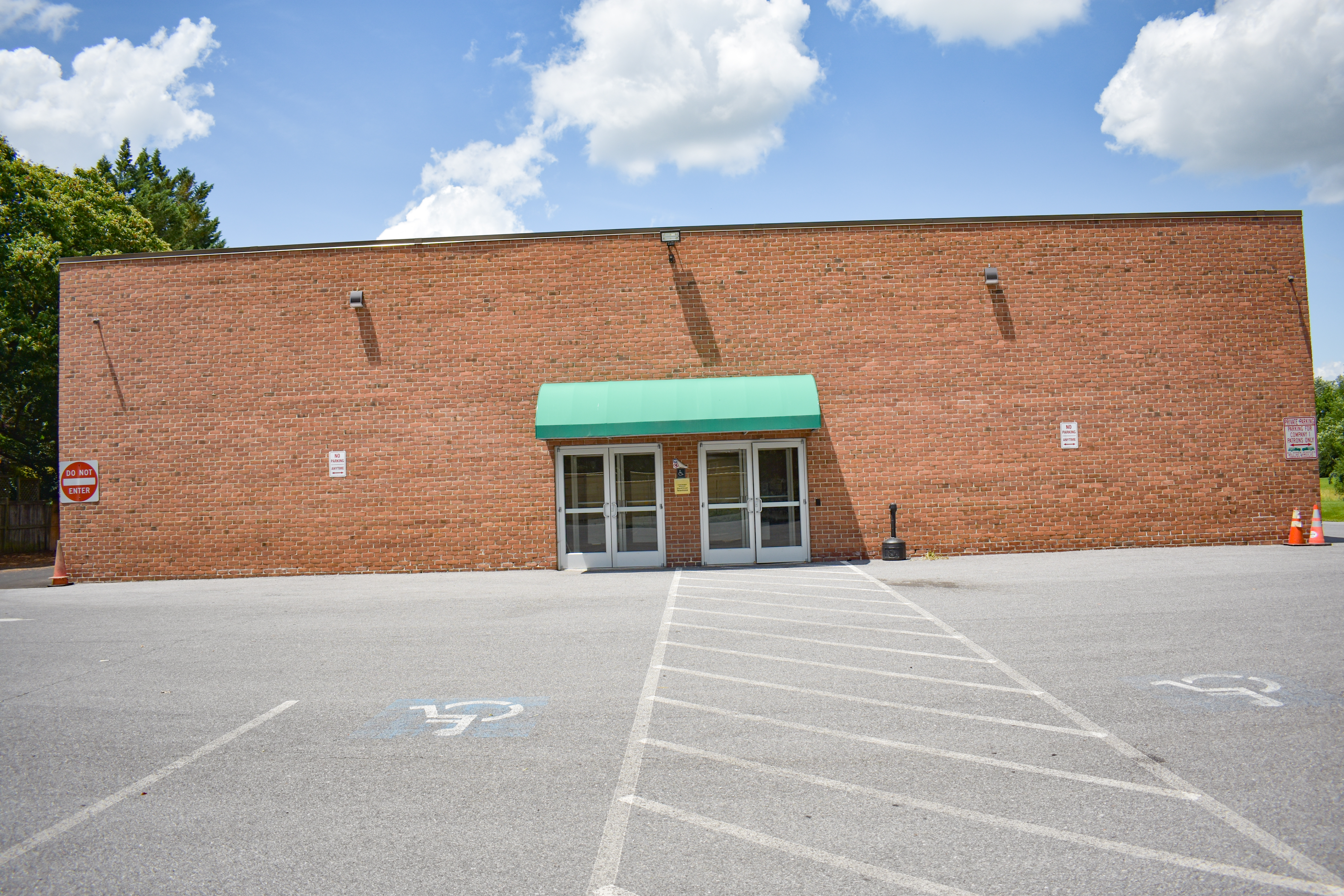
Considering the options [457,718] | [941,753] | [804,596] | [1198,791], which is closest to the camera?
[1198,791]

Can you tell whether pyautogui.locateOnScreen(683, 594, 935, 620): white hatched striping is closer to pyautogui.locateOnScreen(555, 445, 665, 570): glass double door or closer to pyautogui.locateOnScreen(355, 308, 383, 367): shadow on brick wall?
pyautogui.locateOnScreen(555, 445, 665, 570): glass double door

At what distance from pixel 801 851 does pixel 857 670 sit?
11.0 feet

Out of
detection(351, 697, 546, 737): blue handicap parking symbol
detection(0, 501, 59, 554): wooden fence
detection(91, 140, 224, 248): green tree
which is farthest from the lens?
detection(91, 140, 224, 248): green tree

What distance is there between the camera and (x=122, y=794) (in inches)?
171

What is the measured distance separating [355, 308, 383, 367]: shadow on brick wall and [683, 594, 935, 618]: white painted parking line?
6630 millimetres

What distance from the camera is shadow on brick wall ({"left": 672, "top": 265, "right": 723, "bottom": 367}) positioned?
14.3 meters

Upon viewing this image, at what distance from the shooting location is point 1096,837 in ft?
11.6

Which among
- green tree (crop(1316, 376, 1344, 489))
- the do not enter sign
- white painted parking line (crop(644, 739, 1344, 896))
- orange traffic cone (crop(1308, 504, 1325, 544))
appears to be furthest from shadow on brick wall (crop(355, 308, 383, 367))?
green tree (crop(1316, 376, 1344, 489))

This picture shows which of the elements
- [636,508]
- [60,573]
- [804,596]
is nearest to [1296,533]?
[804,596]

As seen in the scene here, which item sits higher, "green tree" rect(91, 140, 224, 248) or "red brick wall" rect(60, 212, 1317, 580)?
"green tree" rect(91, 140, 224, 248)

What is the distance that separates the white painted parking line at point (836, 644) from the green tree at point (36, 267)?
24366mm

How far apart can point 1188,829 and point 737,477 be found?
10.9 m

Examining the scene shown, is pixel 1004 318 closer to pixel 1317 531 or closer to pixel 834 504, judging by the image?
pixel 834 504

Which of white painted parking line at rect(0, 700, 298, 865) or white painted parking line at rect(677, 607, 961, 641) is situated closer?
white painted parking line at rect(0, 700, 298, 865)
